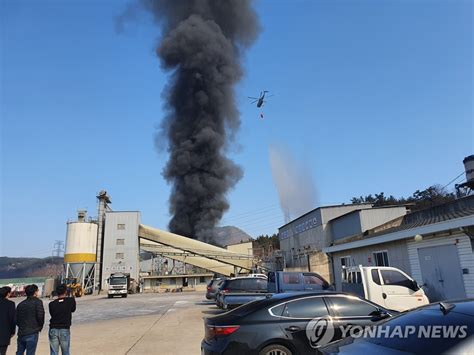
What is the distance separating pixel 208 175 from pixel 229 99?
1753 cm

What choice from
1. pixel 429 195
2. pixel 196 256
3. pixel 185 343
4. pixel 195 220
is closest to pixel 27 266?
pixel 195 220

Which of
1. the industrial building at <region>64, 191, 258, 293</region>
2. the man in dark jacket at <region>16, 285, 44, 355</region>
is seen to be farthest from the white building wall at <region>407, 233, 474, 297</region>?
the industrial building at <region>64, 191, 258, 293</region>

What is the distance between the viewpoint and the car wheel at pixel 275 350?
210 inches

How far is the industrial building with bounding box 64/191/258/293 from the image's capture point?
46156 mm

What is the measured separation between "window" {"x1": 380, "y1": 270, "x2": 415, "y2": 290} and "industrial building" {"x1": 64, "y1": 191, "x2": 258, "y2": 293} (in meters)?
38.2

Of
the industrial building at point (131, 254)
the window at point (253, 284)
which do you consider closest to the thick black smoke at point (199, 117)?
the industrial building at point (131, 254)

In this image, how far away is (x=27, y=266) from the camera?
506ft

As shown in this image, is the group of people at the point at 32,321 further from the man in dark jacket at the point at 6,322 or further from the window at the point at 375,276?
the window at the point at 375,276

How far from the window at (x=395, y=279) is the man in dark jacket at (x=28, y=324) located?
30.6 ft

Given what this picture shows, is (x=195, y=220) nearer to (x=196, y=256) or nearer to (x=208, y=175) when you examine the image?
(x=208, y=175)

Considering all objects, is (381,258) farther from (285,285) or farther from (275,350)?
(275,350)

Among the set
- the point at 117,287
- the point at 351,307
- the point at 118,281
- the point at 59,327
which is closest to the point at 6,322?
the point at 59,327

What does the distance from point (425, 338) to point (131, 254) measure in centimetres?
4706

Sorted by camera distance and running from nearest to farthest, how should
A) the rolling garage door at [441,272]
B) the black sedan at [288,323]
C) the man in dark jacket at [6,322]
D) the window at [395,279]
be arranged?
the black sedan at [288,323] → the man in dark jacket at [6,322] → the window at [395,279] → the rolling garage door at [441,272]
